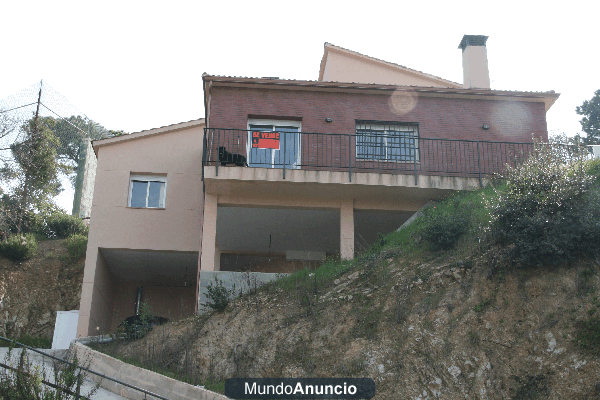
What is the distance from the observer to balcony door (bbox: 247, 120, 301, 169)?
15711mm

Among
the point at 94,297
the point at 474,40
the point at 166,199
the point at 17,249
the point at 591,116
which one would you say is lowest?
the point at 94,297

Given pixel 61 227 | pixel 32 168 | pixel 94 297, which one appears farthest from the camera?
pixel 32 168

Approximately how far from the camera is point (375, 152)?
1638 cm

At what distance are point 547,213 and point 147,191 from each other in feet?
41.6

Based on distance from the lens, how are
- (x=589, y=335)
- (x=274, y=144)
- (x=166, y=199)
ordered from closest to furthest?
1. (x=589, y=335)
2. (x=274, y=144)
3. (x=166, y=199)

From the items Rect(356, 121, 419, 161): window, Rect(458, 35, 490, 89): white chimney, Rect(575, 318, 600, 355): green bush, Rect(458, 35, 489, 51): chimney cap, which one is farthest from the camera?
Rect(458, 35, 489, 51): chimney cap

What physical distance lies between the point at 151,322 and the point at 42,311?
27.4 ft

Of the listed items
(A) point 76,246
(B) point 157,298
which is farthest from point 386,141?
(A) point 76,246

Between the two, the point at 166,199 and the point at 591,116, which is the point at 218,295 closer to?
the point at 166,199

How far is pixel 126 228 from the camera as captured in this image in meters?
18.3

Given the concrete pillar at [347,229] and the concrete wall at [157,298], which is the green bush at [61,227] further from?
the concrete pillar at [347,229]

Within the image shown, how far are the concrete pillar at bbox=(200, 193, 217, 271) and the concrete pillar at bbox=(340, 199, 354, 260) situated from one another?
3.25m

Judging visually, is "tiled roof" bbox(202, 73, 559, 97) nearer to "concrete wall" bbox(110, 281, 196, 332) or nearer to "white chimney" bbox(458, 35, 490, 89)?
"white chimney" bbox(458, 35, 490, 89)

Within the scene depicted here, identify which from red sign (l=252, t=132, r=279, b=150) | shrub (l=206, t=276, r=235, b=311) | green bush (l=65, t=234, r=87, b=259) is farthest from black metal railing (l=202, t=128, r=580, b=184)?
green bush (l=65, t=234, r=87, b=259)
